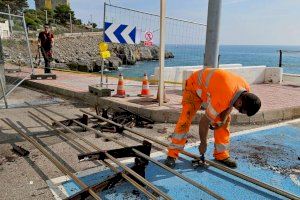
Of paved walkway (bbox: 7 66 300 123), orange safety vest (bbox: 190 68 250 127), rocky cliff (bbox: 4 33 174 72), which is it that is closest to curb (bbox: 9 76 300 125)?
paved walkway (bbox: 7 66 300 123)

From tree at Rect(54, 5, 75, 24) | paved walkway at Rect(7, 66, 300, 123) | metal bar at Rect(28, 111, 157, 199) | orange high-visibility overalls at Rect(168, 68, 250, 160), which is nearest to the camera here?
metal bar at Rect(28, 111, 157, 199)

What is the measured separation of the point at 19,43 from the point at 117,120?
22.3 feet

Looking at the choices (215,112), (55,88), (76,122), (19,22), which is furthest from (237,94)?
(19,22)

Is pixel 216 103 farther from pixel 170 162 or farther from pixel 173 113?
pixel 173 113

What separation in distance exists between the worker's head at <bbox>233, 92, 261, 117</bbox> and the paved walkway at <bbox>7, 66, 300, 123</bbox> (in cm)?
313

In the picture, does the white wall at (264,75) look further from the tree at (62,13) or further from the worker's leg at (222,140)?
the tree at (62,13)

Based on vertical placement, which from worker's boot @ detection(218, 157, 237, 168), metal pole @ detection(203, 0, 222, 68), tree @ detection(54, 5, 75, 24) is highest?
tree @ detection(54, 5, 75, 24)

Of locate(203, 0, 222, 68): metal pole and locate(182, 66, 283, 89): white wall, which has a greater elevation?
locate(203, 0, 222, 68): metal pole

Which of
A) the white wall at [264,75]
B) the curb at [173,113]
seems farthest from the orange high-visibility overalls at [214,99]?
the white wall at [264,75]

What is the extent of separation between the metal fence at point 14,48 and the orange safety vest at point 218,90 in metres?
6.70

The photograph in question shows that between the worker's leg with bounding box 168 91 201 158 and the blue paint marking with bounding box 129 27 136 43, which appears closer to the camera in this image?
the worker's leg with bounding box 168 91 201 158

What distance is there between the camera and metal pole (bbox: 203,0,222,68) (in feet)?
23.5

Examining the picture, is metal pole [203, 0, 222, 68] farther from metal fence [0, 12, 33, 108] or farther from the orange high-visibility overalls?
metal fence [0, 12, 33, 108]

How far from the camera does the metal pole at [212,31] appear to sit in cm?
718
